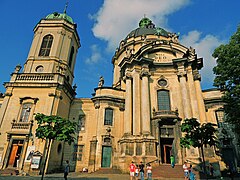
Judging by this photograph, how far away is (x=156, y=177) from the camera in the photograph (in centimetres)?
1664

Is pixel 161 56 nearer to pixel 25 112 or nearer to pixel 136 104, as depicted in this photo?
pixel 136 104

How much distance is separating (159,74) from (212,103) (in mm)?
7964

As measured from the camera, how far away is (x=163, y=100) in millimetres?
24641

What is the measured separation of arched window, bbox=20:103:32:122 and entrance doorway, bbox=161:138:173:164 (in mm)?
15797

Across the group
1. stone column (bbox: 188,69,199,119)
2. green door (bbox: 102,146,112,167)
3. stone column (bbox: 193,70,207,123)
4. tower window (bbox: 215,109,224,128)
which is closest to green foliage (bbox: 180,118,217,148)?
stone column (bbox: 188,69,199,119)

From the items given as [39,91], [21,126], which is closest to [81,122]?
[39,91]

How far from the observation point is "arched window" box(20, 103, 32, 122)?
755 inches

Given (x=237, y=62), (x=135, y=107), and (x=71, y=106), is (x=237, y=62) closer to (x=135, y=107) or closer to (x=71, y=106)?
(x=135, y=107)

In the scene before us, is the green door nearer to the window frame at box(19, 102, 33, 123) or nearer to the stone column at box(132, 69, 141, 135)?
the stone column at box(132, 69, 141, 135)

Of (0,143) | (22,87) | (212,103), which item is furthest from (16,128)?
(212,103)

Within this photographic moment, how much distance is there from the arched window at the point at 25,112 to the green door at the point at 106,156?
30.8 feet

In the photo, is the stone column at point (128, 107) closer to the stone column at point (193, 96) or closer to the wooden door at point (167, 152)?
the wooden door at point (167, 152)

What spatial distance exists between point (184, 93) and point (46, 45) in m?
20.2

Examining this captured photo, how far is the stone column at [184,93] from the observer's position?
73.8 feet
